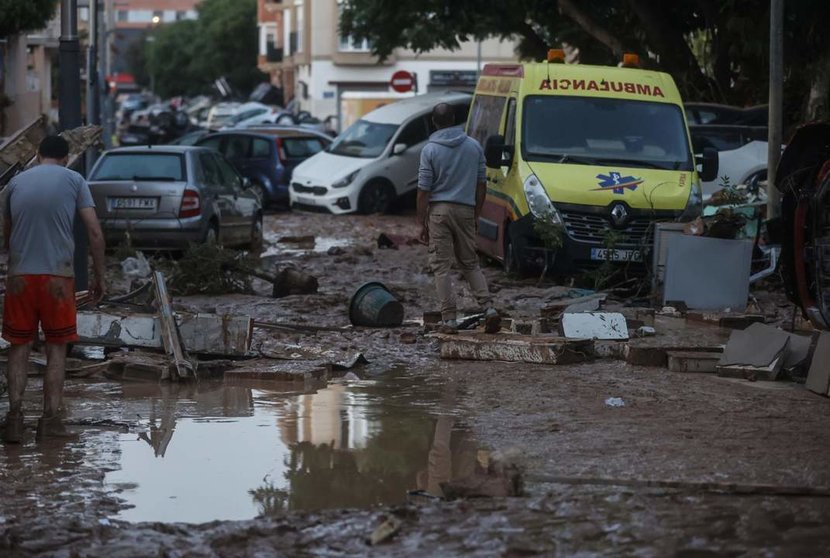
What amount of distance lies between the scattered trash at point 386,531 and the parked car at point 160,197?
12.6 metres

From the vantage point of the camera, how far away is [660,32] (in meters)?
29.1

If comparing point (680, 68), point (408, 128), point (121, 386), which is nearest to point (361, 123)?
point (408, 128)

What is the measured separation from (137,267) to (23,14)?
20060mm

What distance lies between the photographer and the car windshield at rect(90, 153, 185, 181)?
758 inches

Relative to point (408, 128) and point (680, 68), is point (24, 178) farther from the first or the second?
point (680, 68)

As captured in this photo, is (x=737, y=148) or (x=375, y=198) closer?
(x=737, y=148)

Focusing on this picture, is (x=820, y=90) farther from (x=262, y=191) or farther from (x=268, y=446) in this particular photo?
→ (x=268, y=446)

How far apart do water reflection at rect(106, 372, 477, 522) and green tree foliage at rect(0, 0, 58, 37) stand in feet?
83.7

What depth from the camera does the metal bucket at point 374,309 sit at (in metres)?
13.1

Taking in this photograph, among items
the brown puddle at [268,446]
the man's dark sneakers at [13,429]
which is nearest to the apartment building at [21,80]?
the brown puddle at [268,446]

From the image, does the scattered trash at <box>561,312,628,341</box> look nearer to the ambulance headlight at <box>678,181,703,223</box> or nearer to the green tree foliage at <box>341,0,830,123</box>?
the ambulance headlight at <box>678,181,703,223</box>

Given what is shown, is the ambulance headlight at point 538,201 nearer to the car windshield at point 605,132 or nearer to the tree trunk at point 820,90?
the car windshield at point 605,132

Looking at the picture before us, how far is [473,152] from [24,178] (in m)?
5.10

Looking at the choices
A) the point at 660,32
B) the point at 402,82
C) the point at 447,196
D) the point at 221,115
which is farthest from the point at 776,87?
the point at 221,115
